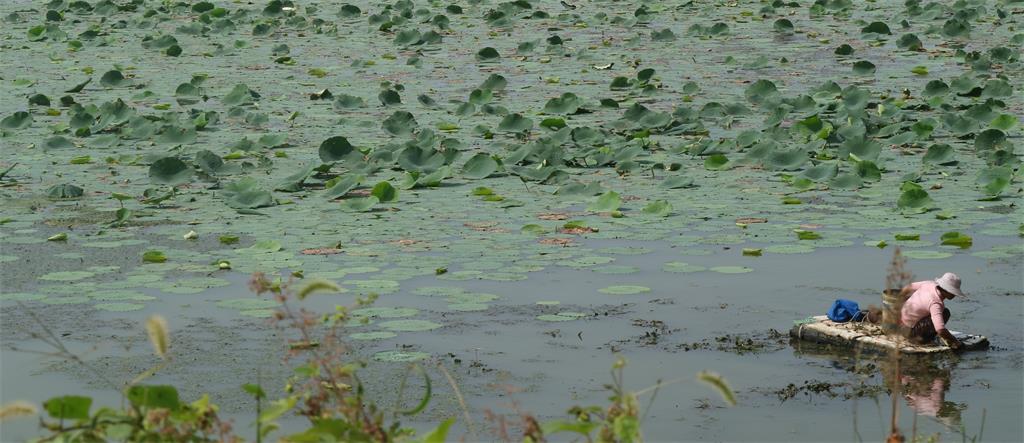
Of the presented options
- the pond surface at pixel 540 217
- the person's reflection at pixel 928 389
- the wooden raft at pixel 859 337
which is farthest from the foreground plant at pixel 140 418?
the wooden raft at pixel 859 337

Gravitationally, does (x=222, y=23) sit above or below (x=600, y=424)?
above

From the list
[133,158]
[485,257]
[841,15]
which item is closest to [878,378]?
[485,257]

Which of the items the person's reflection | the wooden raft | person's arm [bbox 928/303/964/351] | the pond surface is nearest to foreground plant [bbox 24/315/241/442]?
→ the pond surface

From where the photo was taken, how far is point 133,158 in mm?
9359

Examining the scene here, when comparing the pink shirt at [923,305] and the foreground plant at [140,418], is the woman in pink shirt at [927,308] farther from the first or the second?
the foreground plant at [140,418]

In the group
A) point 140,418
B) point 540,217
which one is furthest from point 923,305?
point 140,418

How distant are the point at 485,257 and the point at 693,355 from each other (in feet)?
5.09

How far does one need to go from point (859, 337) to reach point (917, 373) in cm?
28

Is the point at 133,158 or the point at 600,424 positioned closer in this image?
the point at 600,424

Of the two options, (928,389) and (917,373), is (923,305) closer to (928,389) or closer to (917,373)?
(917,373)

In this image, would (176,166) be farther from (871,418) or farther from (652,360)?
(871,418)

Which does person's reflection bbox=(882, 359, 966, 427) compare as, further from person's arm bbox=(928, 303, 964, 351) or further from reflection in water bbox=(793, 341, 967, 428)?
person's arm bbox=(928, 303, 964, 351)

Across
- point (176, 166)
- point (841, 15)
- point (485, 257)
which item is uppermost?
point (841, 15)

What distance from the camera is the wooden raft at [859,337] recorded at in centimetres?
564
